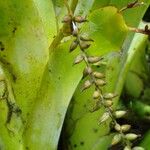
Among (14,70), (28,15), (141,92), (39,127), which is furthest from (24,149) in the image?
(141,92)

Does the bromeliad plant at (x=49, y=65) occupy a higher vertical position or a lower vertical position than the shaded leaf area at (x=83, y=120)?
higher

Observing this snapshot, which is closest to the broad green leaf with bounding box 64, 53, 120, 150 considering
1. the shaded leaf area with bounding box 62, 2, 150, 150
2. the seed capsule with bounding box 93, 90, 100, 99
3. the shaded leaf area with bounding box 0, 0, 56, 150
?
the shaded leaf area with bounding box 62, 2, 150, 150

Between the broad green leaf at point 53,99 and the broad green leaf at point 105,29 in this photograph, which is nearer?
the broad green leaf at point 105,29

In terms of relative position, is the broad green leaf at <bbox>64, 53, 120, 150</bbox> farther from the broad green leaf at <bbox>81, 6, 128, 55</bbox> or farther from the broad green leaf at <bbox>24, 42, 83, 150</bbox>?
the broad green leaf at <bbox>81, 6, 128, 55</bbox>

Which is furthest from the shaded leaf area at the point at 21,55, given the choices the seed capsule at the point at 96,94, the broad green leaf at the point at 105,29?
the seed capsule at the point at 96,94

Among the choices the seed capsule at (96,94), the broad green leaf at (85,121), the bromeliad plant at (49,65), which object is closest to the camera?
the seed capsule at (96,94)

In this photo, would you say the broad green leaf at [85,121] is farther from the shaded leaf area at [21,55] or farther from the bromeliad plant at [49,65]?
the shaded leaf area at [21,55]

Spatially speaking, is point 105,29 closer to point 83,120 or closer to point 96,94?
point 96,94
